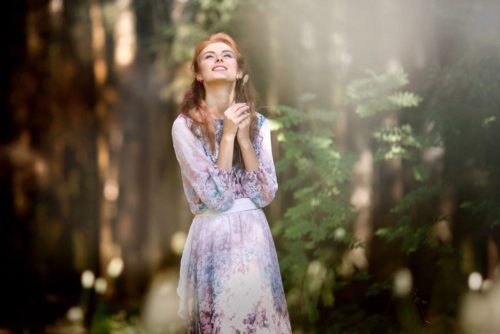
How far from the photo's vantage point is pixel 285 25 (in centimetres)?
489

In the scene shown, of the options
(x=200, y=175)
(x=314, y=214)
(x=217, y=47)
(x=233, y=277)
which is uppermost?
(x=217, y=47)

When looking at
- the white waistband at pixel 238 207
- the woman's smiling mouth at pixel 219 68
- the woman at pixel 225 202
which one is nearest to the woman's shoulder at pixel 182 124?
the woman at pixel 225 202

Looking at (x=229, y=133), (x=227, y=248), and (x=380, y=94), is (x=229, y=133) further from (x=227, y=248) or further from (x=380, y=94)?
(x=380, y=94)

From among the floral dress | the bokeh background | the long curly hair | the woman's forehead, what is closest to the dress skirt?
the floral dress

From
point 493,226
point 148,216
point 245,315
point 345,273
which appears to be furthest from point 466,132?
point 148,216

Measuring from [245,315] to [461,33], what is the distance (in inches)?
91.2

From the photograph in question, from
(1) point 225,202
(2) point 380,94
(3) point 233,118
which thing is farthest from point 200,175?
(2) point 380,94

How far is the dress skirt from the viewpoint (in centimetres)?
249

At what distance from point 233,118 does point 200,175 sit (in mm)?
237

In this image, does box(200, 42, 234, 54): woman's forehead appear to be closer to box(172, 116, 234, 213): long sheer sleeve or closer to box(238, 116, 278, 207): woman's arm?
box(172, 116, 234, 213): long sheer sleeve

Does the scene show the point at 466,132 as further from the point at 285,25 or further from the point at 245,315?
the point at 245,315

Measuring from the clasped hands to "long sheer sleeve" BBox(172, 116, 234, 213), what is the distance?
0.42ft

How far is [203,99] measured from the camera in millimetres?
2703

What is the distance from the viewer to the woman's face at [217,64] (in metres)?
2.61
